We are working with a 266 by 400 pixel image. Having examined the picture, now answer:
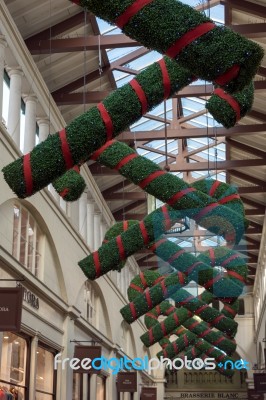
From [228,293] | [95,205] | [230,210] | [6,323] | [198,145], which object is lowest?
[6,323]

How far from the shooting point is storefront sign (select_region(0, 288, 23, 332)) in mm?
9703

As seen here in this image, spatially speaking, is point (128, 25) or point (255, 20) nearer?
point (128, 25)

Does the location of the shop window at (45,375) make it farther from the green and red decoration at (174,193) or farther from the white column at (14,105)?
the green and red decoration at (174,193)

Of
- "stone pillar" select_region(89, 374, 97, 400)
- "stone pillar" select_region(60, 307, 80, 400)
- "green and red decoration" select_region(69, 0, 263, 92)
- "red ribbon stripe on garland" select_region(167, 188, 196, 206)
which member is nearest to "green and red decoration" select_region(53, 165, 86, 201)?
"red ribbon stripe on garland" select_region(167, 188, 196, 206)

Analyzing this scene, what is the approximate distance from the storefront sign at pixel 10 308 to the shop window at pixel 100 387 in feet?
37.0

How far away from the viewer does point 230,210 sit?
962cm

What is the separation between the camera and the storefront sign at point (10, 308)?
31.8 feet

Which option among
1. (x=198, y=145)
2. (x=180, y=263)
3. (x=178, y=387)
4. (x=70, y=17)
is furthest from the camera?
(x=178, y=387)

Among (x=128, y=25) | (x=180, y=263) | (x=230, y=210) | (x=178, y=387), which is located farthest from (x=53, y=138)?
(x=178, y=387)

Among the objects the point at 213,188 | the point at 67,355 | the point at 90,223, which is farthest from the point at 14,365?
the point at 90,223

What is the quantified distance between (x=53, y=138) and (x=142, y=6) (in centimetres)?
200

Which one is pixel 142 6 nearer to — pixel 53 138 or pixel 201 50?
pixel 201 50

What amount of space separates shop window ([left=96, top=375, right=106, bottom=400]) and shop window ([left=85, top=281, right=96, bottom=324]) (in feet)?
6.08

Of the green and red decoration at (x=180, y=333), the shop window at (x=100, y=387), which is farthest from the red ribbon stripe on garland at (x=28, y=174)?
the shop window at (x=100, y=387)
